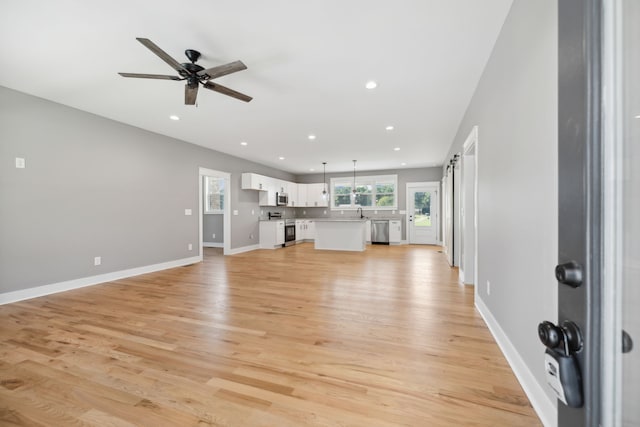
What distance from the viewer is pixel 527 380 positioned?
1640mm

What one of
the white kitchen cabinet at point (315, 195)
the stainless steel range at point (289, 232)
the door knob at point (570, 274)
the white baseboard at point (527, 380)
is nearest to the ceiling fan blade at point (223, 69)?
the door knob at point (570, 274)

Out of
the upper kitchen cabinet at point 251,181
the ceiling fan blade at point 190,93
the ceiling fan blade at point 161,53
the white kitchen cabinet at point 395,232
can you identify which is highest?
the ceiling fan blade at point 161,53

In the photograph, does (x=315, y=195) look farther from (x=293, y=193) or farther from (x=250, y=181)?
(x=250, y=181)

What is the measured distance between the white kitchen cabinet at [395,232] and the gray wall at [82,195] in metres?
6.19

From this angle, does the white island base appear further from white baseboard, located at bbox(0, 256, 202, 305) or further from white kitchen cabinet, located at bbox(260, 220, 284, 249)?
white baseboard, located at bbox(0, 256, 202, 305)

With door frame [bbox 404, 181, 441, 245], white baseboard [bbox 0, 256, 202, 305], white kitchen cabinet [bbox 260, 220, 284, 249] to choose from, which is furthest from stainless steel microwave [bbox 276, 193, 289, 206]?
door frame [bbox 404, 181, 441, 245]

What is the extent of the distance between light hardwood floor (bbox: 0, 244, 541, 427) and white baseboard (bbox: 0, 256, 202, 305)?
21 cm

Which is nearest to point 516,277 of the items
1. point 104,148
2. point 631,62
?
point 631,62

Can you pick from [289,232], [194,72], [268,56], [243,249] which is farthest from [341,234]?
[194,72]

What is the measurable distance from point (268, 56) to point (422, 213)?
25.7ft

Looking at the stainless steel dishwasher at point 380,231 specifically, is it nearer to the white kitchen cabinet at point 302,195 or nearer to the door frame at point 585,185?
the white kitchen cabinet at point 302,195

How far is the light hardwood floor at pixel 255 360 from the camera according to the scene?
4.94 feet

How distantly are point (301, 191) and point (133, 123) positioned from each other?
6.14 meters

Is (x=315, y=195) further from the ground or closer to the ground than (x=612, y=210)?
further from the ground
